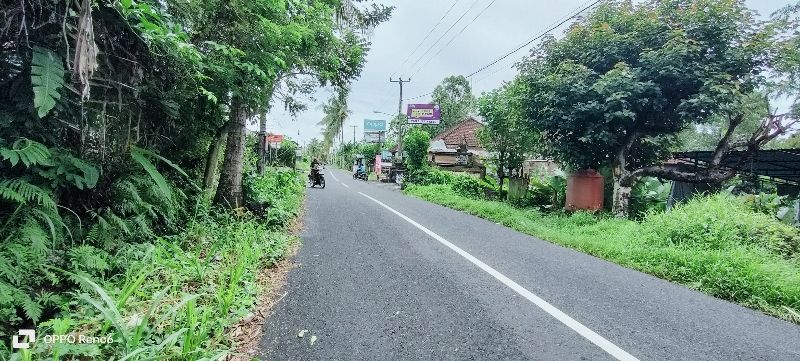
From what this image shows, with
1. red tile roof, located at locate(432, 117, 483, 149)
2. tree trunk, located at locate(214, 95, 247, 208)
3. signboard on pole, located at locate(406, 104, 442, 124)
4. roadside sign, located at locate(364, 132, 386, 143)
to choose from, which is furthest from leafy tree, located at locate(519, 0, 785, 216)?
roadside sign, located at locate(364, 132, 386, 143)

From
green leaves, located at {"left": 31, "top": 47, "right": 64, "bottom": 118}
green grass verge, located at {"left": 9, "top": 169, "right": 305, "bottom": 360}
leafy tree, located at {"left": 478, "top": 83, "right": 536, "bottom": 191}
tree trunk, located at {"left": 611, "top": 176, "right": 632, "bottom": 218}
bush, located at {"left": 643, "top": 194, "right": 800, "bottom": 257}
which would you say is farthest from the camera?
leafy tree, located at {"left": 478, "top": 83, "right": 536, "bottom": 191}

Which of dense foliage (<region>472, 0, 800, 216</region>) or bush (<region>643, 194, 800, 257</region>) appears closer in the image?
bush (<region>643, 194, 800, 257</region>)

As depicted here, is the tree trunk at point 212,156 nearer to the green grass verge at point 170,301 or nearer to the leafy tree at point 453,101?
the green grass verge at point 170,301

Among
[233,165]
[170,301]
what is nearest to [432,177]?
[233,165]

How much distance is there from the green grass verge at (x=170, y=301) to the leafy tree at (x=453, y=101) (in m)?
38.1

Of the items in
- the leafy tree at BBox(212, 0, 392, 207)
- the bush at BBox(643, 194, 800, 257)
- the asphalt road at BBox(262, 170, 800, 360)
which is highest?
the leafy tree at BBox(212, 0, 392, 207)

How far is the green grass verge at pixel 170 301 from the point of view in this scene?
2.62m

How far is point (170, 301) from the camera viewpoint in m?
3.45

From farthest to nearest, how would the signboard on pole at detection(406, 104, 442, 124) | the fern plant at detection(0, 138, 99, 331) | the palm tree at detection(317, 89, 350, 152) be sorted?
the palm tree at detection(317, 89, 350, 152) → the signboard on pole at detection(406, 104, 442, 124) → the fern plant at detection(0, 138, 99, 331)

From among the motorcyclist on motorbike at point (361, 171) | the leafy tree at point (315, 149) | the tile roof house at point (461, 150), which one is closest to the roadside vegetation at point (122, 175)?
the tile roof house at point (461, 150)

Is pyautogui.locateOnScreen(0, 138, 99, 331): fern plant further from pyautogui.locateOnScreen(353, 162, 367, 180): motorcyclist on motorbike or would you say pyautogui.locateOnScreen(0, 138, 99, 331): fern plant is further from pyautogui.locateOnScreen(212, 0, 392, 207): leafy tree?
pyautogui.locateOnScreen(353, 162, 367, 180): motorcyclist on motorbike

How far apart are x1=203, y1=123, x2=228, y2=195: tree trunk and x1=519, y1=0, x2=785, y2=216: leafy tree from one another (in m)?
8.04

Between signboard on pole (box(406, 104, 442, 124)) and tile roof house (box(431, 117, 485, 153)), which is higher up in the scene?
signboard on pole (box(406, 104, 442, 124))

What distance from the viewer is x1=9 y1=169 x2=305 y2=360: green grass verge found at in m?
2.62
